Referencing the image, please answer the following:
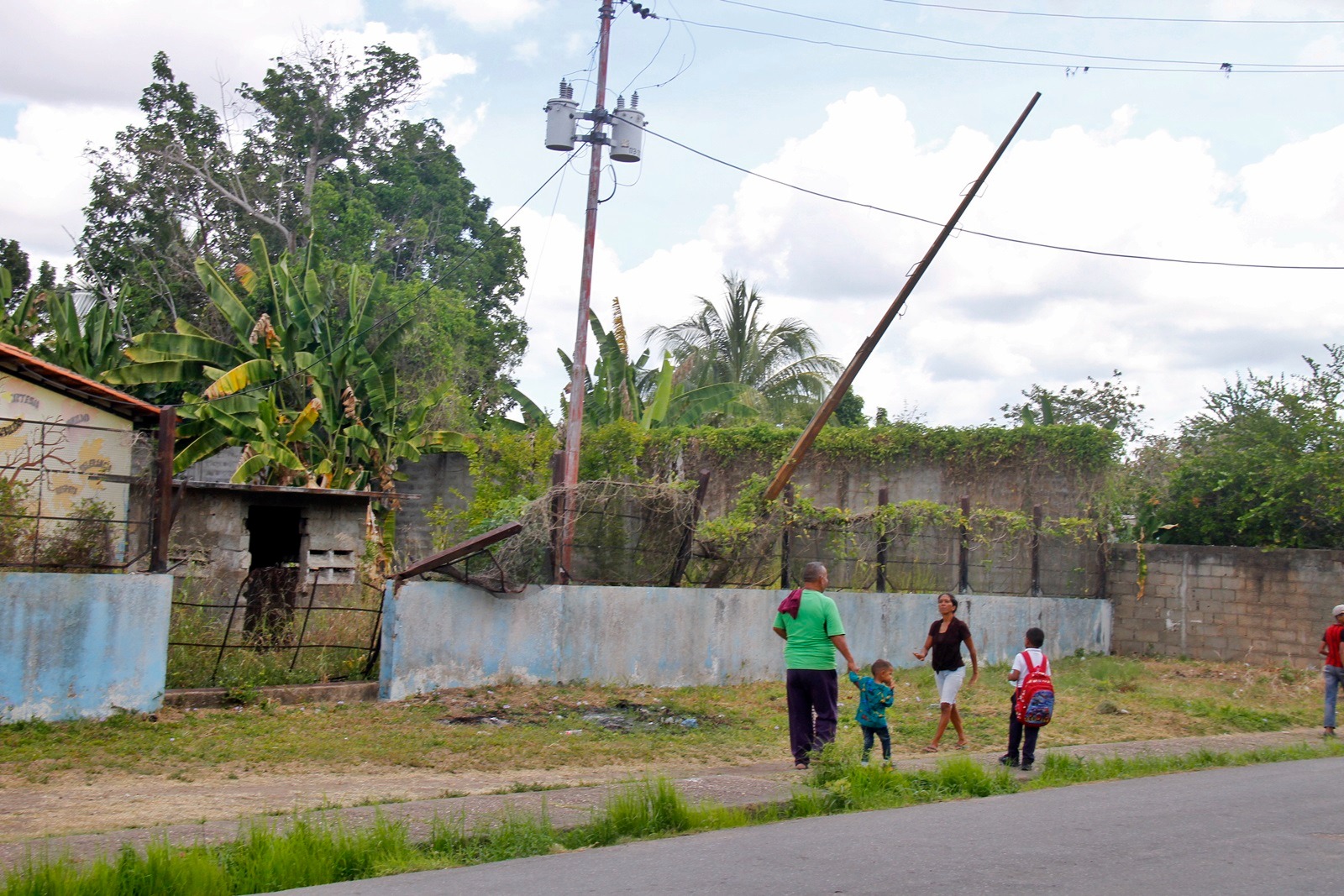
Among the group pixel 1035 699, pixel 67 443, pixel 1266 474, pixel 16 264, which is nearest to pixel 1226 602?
pixel 1266 474

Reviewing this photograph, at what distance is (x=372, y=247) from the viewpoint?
33.2m

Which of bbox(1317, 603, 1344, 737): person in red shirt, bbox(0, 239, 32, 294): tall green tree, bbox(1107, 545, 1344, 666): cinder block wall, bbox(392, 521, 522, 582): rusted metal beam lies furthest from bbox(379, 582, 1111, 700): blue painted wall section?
bbox(0, 239, 32, 294): tall green tree

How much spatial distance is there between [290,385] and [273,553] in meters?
3.37

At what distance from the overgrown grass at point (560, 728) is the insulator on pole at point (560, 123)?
7.12 m

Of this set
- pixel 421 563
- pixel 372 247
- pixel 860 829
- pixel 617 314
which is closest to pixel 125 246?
pixel 372 247

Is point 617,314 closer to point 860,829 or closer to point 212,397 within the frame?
point 212,397

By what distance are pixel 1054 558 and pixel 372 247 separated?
2211cm

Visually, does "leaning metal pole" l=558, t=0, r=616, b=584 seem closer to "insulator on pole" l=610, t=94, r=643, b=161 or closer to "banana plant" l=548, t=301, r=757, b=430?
"insulator on pole" l=610, t=94, r=643, b=161

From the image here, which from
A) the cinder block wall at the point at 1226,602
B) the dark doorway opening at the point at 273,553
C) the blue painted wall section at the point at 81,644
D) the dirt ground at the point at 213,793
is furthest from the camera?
the cinder block wall at the point at 1226,602

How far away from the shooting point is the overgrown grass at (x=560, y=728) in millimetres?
9133

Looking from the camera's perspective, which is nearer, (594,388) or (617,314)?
(594,388)

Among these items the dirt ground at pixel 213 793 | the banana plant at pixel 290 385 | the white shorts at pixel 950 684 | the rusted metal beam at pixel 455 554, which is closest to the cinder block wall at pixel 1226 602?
the white shorts at pixel 950 684

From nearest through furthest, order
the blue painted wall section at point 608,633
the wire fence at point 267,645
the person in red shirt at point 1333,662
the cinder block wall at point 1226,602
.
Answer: the wire fence at point 267,645 → the blue painted wall section at point 608,633 → the person in red shirt at point 1333,662 → the cinder block wall at point 1226,602

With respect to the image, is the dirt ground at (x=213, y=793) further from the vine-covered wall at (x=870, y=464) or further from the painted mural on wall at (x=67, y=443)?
the vine-covered wall at (x=870, y=464)
